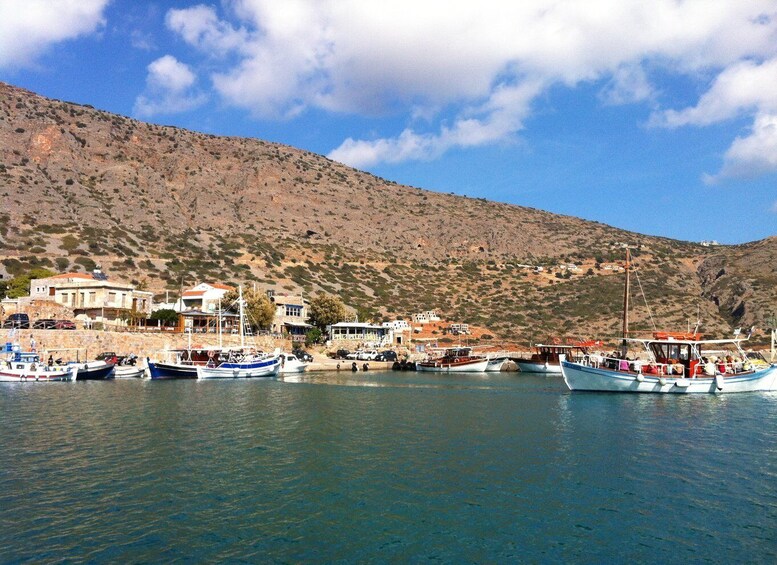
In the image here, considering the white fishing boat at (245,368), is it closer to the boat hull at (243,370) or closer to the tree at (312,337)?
the boat hull at (243,370)

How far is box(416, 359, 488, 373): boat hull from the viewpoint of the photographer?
6400 cm

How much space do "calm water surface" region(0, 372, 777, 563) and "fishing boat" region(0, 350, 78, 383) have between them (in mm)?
14259

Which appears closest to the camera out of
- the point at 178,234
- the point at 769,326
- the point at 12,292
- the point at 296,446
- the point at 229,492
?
the point at 229,492

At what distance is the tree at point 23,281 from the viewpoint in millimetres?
59781

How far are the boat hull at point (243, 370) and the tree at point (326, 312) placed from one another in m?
18.0

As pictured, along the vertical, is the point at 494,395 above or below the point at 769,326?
below

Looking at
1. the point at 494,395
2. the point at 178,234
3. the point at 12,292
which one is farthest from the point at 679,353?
the point at 178,234

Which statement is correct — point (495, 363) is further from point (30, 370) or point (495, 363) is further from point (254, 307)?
point (30, 370)

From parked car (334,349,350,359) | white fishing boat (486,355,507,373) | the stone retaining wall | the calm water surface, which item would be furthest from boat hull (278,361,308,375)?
the calm water surface

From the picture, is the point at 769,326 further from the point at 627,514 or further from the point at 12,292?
the point at 12,292

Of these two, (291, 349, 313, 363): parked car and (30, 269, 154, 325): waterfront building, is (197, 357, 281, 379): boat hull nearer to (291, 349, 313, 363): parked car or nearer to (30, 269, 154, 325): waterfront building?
(291, 349, 313, 363): parked car

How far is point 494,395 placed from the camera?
39.6 m

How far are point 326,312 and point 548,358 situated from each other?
24704 mm

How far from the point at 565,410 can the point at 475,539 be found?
2017 cm
